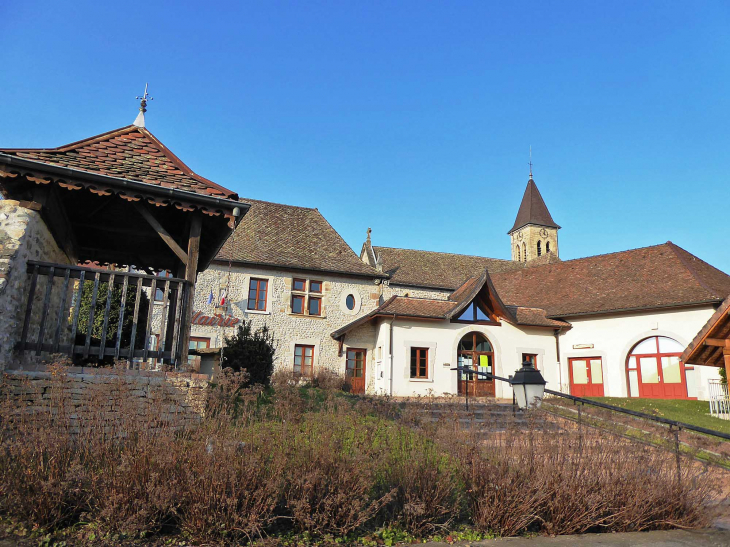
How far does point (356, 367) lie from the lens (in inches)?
821

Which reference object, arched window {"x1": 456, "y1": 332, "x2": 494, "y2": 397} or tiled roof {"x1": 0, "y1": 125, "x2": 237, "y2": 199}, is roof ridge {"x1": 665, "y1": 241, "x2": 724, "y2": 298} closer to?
arched window {"x1": 456, "y1": 332, "x2": 494, "y2": 397}

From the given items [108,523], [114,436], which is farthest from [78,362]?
[108,523]

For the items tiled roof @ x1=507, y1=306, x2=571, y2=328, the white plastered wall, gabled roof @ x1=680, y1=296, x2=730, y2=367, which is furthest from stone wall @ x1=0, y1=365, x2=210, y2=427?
tiled roof @ x1=507, y1=306, x2=571, y2=328

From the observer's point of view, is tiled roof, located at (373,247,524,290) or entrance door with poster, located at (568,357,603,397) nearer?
entrance door with poster, located at (568,357,603,397)

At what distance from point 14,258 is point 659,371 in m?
19.4

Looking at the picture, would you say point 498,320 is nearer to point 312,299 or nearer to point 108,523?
point 312,299

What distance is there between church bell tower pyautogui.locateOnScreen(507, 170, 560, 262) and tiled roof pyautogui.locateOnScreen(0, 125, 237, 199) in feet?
155

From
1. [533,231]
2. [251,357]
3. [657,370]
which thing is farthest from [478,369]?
[533,231]

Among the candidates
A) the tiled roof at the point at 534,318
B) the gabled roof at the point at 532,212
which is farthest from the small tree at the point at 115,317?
the gabled roof at the point at 532,212

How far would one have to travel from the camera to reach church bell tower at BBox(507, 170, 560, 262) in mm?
52469

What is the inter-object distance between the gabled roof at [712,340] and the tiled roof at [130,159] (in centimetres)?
947

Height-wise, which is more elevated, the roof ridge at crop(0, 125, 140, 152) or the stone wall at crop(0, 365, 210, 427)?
the roof ridge at crop(0, 125, 140, 152)

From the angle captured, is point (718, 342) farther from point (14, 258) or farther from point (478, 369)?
point (14, 258)

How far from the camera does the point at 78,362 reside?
28.3ft
